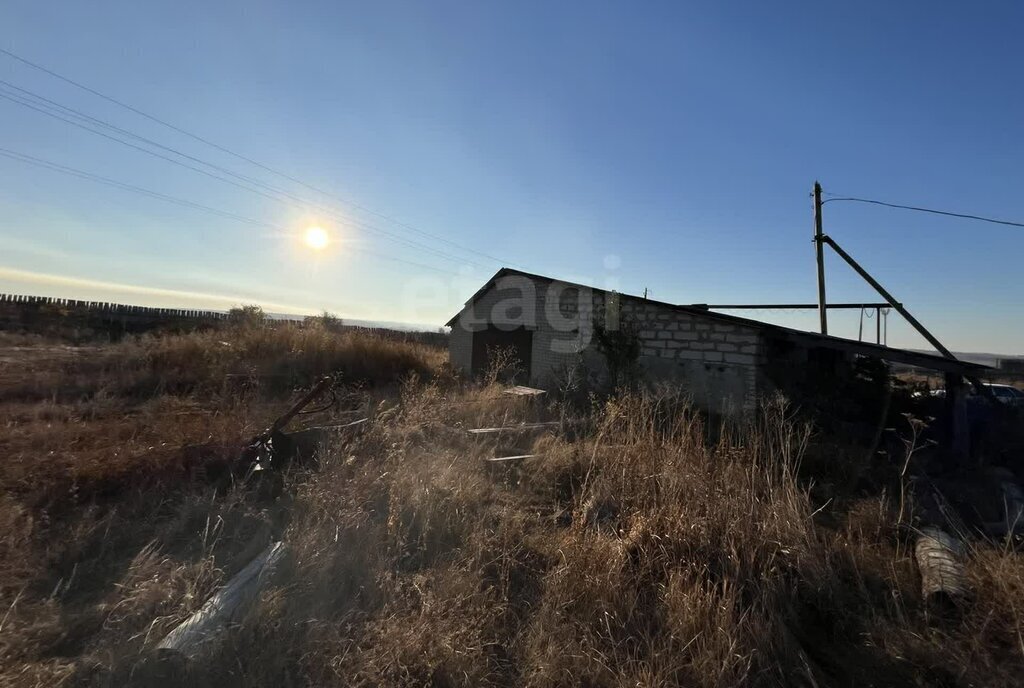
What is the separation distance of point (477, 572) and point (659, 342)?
8.62 metres

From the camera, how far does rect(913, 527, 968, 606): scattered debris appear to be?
2.73 metres

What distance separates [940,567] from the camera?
2.95 m

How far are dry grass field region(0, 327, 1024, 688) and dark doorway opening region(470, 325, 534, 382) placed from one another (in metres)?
8.23

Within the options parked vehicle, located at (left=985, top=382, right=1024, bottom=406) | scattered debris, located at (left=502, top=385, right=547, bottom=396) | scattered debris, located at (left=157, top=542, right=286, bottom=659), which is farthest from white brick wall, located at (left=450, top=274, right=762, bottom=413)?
parked vehicle, located at (left=985, top=382, right=1024, bottom=406)

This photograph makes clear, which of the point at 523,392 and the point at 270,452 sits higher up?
the point at 523,392

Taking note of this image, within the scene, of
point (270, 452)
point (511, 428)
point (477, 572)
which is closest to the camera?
point (477, 572)

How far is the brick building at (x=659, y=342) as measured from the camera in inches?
356

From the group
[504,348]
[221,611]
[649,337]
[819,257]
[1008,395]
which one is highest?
[819,257]

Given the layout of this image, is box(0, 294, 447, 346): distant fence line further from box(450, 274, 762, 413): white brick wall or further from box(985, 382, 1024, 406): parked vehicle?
box(985, 382, 1024, 406): parked vehicle

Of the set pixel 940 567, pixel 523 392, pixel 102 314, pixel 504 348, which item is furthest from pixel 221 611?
pixel 102 314

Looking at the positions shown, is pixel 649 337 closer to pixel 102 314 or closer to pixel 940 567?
pixel 940 567

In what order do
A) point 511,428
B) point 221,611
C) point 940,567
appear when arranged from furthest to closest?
point 511,428 → point 940,567 → point 221,611

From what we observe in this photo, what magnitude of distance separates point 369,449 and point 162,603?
224cm

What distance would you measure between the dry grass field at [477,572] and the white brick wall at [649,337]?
183 inches
